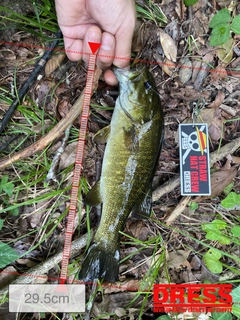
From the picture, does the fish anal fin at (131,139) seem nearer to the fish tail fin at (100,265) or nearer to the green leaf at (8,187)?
the fish tail fin at (100,265)

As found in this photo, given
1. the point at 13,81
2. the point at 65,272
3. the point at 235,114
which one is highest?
the point at 13,81

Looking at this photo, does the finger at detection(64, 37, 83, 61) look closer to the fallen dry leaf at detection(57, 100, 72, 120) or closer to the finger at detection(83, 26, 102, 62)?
the finger at detection(83, 26, 102, 62)

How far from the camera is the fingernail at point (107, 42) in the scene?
104 inches

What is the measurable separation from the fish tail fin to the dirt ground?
20 centimetres

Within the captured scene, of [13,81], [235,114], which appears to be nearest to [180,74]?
[235,114]

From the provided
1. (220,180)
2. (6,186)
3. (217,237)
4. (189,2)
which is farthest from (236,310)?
(189,2)

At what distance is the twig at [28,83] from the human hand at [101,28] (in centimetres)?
14

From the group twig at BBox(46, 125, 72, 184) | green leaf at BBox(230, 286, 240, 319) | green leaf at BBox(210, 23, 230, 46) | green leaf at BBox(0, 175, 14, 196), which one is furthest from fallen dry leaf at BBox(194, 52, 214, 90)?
green leaf at BBox(0, 175, 14, 196)

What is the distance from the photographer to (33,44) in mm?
2943

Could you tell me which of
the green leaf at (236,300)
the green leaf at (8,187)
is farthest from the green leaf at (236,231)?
the green leaf at (8,187)

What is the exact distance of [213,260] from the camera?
2.95 meters

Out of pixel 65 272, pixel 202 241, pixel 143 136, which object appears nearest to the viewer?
pixel 143 136

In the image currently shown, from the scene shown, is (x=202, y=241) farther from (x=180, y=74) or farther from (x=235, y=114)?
(x=180, y=74)

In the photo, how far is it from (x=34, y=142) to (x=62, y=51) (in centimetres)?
85
